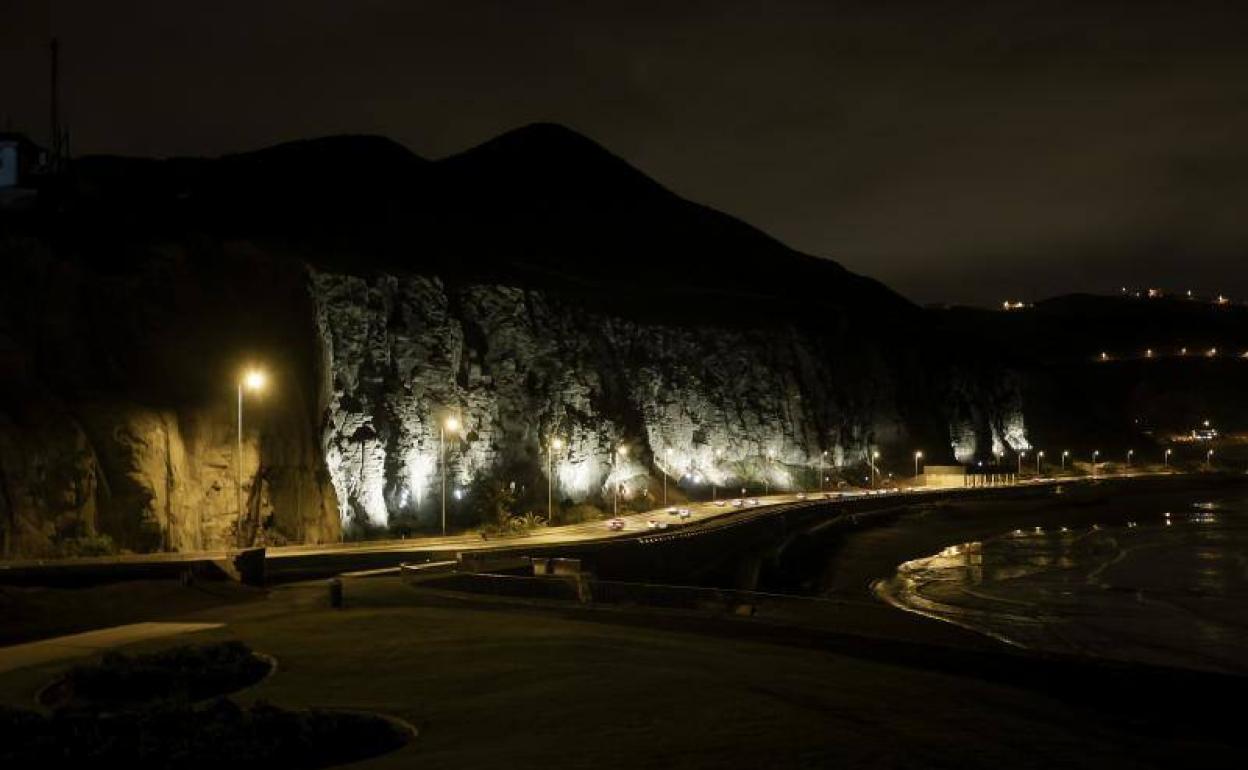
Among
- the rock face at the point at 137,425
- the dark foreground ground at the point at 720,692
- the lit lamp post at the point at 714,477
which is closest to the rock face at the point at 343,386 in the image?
the rock face at the point at 137,425

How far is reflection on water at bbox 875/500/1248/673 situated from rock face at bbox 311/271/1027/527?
104ft

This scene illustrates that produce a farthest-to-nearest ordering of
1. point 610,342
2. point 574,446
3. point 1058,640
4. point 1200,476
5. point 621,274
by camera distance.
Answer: point 621,274 → point 1200,476 → point 610,342 → point 574,446 → point 1058,640

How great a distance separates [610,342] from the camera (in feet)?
358

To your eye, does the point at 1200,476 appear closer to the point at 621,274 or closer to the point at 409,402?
the point at 621,274

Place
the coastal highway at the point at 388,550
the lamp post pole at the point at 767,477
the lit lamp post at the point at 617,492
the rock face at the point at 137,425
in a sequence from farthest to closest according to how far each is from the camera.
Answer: the lamp post pole at the point at 767,477
the lit lamp post at the point at 617,492
the rock face at the point at 137,425
the coastal highway at the point at 388,550

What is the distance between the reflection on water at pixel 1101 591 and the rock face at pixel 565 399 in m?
31.7

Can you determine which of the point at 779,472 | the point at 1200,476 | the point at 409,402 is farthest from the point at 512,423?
the point at 1200,476

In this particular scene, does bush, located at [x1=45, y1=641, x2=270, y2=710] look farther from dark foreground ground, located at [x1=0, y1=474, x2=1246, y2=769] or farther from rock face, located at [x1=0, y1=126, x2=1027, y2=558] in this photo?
rock face, located at [x1=0, y1=126, x2=1027, y2=558]

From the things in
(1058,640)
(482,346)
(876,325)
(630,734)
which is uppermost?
(876,325)

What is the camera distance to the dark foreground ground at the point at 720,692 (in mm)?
13641

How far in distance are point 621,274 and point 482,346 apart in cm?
10572

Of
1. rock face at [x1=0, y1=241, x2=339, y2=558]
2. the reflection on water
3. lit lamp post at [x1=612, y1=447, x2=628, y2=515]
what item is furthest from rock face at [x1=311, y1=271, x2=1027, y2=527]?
the reflection on water

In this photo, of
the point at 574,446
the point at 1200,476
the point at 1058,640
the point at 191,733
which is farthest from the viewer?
the point at 1200,476

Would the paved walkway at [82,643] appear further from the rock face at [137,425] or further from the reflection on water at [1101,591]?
the reflection on water at [1101,591]
